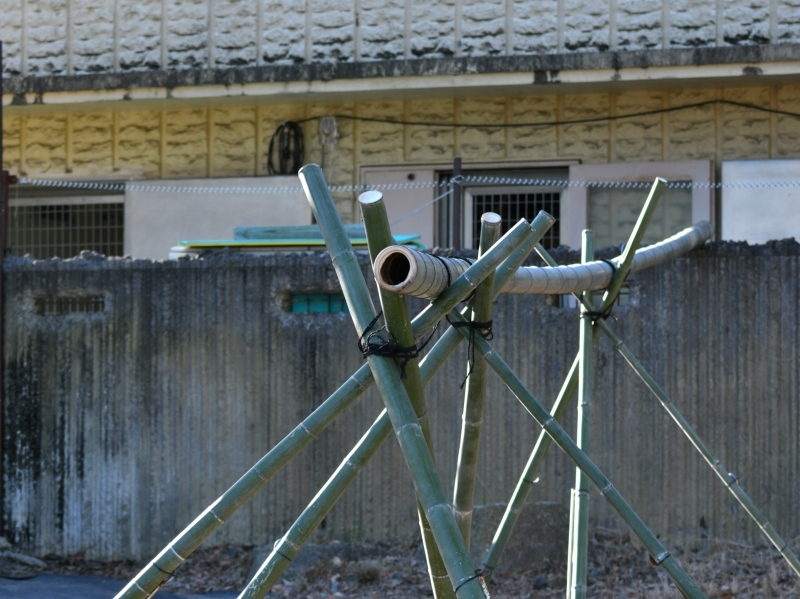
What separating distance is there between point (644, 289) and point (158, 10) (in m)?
5.66

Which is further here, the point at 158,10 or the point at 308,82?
the point at 158,10

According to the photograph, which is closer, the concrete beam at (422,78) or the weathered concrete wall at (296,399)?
the weathered concrete wall at (296,399)

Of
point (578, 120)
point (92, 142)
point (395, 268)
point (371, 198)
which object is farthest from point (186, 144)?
point (395, 268)

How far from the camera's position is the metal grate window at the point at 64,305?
8.84 metres

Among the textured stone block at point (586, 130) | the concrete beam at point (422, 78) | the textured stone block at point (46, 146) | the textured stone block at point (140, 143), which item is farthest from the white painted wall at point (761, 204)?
the textured stone block at point (46, 146)

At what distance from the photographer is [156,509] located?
859 centimetres

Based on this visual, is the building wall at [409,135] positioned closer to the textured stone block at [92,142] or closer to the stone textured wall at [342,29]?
the textured stone block at [92,142]

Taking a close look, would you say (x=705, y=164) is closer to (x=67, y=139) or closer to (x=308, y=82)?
(x=308, y=82)

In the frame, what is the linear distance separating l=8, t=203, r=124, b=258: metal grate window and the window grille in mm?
4034

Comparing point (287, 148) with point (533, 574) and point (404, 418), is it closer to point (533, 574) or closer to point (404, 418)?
point (533, 574)

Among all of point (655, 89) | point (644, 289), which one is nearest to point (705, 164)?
point (655, 89)

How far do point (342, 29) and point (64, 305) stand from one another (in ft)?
12.3

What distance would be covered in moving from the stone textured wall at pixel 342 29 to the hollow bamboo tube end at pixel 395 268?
7.18 metres

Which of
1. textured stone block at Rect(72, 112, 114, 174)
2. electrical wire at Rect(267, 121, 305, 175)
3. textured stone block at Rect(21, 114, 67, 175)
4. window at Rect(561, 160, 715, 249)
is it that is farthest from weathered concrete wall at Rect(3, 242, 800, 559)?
textured stone block at Rect(21, 114, 67, 175)
